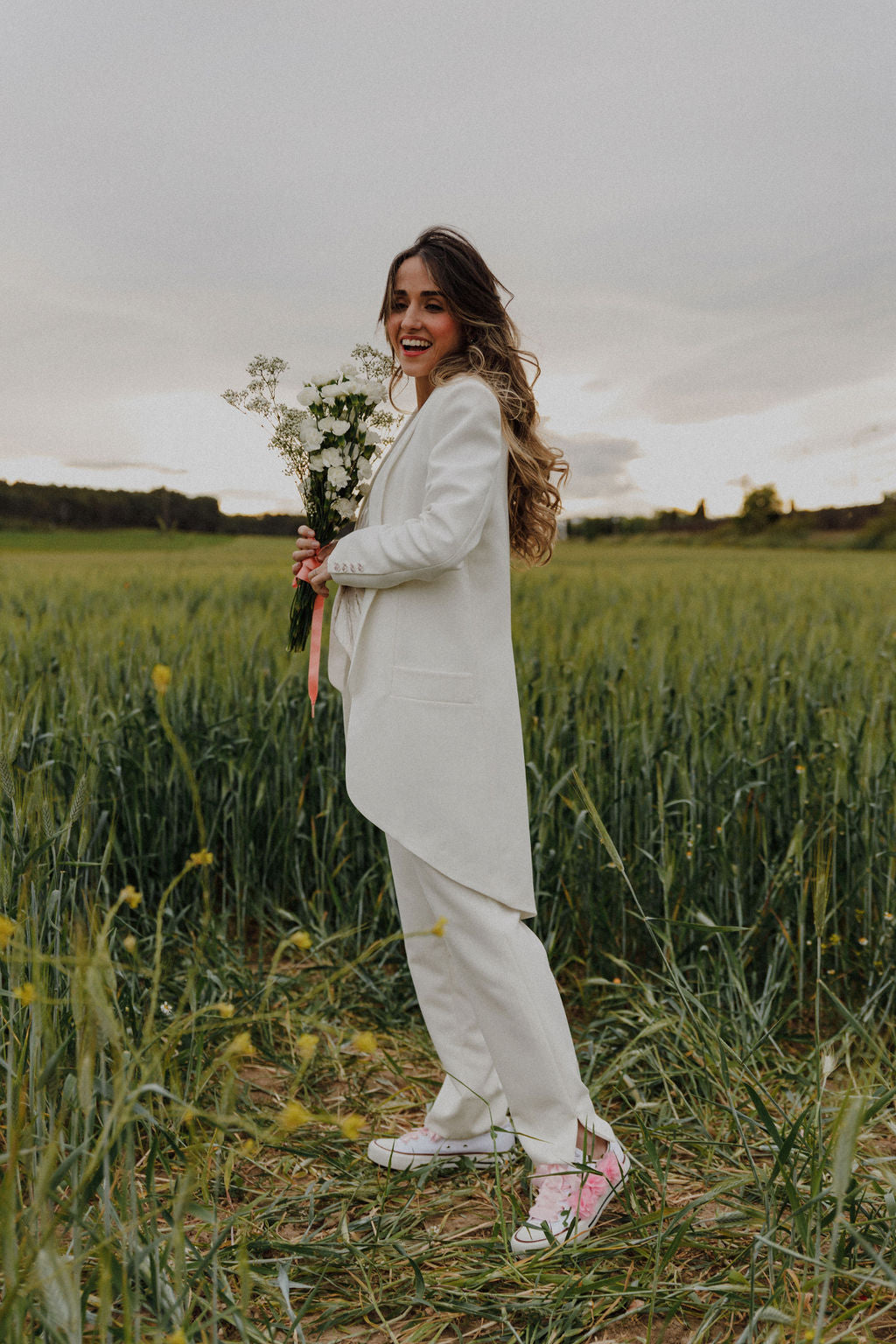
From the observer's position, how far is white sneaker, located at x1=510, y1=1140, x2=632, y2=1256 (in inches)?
59.2

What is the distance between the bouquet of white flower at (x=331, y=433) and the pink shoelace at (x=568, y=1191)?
102 cm

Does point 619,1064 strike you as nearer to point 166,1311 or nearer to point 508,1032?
point 508,1032

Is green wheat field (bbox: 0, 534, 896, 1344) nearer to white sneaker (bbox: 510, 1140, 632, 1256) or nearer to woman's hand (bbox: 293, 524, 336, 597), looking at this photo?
white sneaker (bbox: 510, 1140, 632, 1256)

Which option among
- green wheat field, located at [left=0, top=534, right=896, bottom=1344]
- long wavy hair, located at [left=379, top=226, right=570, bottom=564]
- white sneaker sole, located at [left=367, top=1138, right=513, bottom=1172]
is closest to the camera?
green wheat field, located at [left=0, top=534, right=896, bottom=1344]

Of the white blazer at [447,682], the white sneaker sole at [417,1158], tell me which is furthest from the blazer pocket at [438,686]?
the white sneaker sole at [417,1158]

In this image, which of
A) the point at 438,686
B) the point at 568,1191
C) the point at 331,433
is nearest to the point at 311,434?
the point at 331,433

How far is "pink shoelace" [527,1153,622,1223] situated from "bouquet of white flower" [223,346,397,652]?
1018 mm

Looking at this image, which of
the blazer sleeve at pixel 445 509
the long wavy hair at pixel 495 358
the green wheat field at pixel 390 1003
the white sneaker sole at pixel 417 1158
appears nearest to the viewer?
the green wheat field at pixel 390 1003

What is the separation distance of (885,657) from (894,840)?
1.62 meters

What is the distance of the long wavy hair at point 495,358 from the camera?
1.67 meters

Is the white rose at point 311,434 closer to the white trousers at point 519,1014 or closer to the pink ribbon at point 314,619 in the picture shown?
the pink ribbon at point 314,619

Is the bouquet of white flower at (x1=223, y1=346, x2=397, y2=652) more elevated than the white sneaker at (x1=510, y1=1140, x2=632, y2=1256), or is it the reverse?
the bouquet of white flower at (x1=223, y1=346, x2=397, y2=652)

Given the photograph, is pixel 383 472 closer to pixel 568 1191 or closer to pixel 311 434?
pixel 311 434

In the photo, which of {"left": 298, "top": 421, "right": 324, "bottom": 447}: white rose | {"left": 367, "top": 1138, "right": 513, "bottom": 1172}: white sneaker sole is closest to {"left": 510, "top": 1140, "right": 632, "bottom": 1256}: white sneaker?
{"left": 367, "top": 1138, "right": 513, "bottom": 1172}: white sneaker sole
